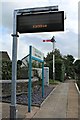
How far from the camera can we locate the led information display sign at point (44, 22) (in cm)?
820

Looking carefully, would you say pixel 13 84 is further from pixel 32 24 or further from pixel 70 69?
pixel 70 69

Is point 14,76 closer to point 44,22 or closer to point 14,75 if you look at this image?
point 14,75

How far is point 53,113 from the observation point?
10406 millimetres

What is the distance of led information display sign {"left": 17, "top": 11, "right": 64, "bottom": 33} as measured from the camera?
26.9 feet

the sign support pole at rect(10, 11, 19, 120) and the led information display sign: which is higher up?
the led information display sign

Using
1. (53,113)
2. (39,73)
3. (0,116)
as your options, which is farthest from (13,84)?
(39,73)

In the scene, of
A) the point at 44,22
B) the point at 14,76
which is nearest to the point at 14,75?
the point at 14,76

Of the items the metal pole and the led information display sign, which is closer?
the led information display sign

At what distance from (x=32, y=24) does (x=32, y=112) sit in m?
3.73

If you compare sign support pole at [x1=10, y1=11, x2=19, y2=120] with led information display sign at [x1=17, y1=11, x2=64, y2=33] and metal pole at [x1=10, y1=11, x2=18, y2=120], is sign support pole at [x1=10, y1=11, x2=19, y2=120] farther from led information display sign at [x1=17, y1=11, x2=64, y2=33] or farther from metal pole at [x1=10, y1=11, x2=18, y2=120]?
led information display sign at [x1=17, y1=11, x2=64, y2=33]

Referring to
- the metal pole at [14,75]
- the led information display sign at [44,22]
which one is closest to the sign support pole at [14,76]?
the metal pole at [14,75]

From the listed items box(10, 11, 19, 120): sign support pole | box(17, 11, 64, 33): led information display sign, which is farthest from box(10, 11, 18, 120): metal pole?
box(17, 11, 64, 33): led information display sign

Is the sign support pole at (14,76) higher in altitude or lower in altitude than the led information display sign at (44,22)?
lower

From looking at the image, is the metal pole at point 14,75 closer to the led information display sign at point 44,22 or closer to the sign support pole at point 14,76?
the sign support pole at point 14,76
